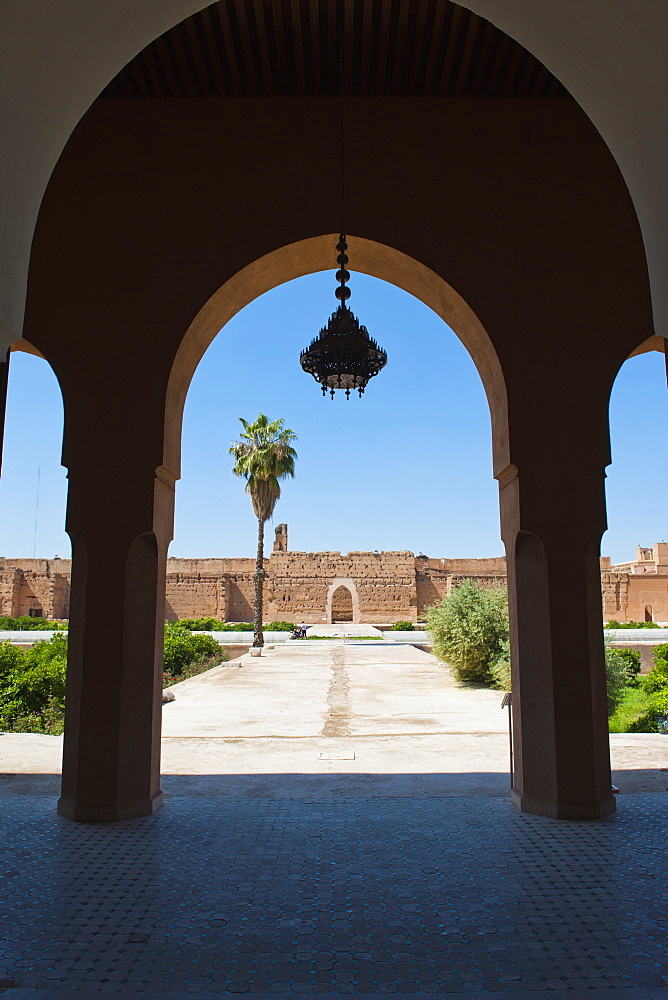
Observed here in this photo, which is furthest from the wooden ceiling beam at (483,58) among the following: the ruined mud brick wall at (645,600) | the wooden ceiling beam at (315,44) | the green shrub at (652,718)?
the ruined mud brick wall at (645,600)

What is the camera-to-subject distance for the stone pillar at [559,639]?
4.55m

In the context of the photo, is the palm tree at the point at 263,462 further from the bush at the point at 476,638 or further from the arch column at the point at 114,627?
the arch column at the point at 114,627

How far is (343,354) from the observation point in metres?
4.18

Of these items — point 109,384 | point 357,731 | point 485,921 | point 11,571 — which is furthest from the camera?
point 11,571

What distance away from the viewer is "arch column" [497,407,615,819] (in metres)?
4.56

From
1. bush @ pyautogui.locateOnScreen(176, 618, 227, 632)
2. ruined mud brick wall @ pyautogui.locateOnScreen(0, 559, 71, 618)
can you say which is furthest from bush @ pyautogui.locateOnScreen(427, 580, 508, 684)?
ruined mud brick wall @ pyautogui.locateOnScreen(0, 559, 71, 618)

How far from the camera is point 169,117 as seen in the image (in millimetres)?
5121

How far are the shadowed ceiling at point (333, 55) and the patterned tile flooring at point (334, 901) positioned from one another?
503 cm

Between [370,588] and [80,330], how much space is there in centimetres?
3060

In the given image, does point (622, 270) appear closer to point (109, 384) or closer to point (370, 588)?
point (109, 384)

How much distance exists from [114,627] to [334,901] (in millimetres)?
2232

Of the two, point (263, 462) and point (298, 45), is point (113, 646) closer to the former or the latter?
point (298, 45)

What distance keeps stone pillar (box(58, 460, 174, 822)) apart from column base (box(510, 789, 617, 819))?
8.30 ft

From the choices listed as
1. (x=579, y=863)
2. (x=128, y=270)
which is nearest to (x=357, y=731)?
(x=579, y=863)
